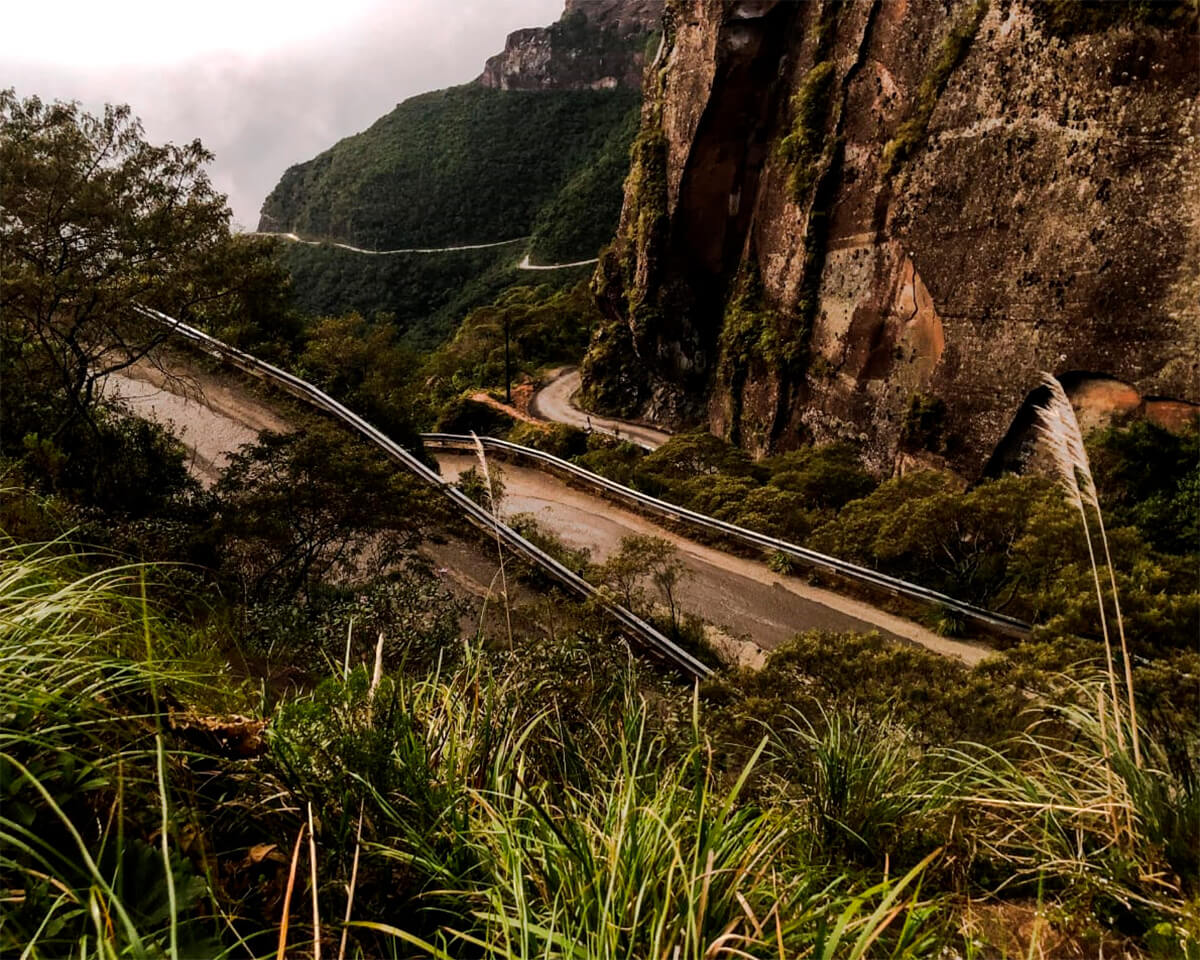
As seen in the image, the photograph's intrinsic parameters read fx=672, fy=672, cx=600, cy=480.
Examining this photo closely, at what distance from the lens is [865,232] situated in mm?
18234

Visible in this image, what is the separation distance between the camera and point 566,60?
82.6 meters

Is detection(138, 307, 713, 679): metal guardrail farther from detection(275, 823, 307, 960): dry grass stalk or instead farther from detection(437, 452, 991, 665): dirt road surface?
detection(275, 823, 307, 960): dry grass stalk

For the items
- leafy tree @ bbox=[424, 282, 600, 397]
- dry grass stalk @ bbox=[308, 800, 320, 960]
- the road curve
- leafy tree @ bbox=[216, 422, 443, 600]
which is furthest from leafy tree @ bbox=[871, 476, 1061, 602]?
leafy tree @ bbox=[424, 282, 600, 397]

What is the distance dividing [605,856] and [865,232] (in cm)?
1978

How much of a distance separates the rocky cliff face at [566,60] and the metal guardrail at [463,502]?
82610mm

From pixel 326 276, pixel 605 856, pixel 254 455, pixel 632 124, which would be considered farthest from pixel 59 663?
pixel 632 124

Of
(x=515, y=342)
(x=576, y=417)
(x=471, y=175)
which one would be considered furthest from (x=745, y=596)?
(x=471, y=175)

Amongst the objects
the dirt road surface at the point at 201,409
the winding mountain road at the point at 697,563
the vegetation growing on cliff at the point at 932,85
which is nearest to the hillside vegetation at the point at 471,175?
the vegetation growing on cliff at the point at 932,85

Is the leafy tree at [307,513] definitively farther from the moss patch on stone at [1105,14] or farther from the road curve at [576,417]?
the road curve at [576,417]

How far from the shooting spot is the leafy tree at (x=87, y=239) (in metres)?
6.08

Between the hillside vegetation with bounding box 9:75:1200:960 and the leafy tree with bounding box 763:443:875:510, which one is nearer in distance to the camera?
the hillside vegetation with bounding box 9:75:1200:960

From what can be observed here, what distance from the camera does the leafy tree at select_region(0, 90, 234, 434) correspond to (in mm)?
6078

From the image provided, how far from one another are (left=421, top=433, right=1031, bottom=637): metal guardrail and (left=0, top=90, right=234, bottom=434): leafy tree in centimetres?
380

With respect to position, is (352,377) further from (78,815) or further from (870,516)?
(78,815)
